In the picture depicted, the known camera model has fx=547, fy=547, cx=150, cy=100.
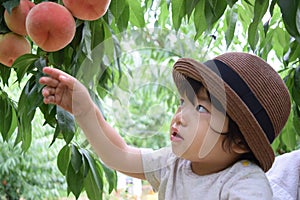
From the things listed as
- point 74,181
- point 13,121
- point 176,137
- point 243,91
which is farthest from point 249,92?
point 13,121

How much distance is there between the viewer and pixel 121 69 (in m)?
0.86

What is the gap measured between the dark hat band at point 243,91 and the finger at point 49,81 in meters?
0.21

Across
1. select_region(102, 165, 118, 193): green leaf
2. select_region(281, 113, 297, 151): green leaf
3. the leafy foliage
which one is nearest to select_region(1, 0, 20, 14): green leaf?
the leafy foliage

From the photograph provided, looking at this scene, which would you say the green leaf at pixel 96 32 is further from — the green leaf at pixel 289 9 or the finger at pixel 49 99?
the green leaf at pixel 289 9

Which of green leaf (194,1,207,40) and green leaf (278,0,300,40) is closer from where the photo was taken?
green leaf (278,0,300,40)

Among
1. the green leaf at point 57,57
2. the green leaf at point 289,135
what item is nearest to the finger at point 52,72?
the green leaf at point 57,57

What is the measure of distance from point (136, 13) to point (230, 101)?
24 cm

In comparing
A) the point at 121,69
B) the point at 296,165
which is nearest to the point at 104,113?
the point at 121,69

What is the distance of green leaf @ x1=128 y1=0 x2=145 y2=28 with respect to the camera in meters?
0.89

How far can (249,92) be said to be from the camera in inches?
30.3

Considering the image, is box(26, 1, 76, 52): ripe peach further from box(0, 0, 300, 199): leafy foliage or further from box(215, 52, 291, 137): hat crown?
box(215, 52, 291, 137): hat crown

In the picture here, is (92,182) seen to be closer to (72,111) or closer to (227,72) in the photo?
(72,111)

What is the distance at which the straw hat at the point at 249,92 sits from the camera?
0.75 meters

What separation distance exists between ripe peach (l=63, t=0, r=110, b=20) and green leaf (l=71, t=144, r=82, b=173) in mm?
230
